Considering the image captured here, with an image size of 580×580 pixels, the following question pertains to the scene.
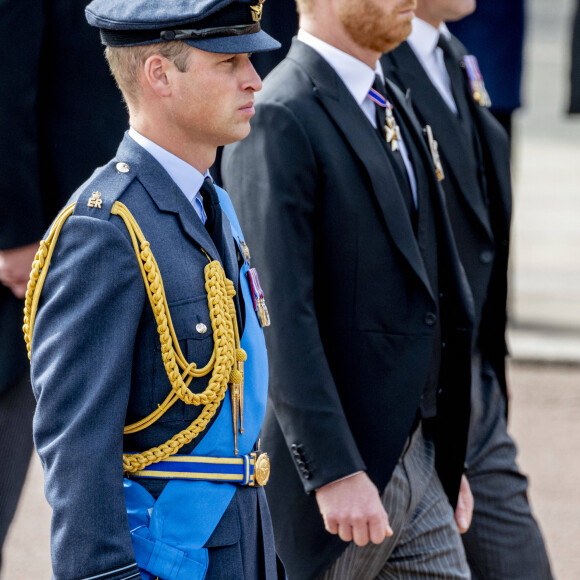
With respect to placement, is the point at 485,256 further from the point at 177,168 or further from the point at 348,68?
the point at 177,168

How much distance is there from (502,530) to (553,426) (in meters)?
2.57

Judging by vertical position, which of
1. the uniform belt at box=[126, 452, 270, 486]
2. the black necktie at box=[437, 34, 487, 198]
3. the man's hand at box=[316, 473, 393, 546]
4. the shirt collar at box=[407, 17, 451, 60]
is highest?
the shirt collar at box=[407, 17, 451, 60]

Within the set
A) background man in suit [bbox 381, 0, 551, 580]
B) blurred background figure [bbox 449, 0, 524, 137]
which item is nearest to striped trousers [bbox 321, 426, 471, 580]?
background man in suit [bbox 381, 0, 551, 580]

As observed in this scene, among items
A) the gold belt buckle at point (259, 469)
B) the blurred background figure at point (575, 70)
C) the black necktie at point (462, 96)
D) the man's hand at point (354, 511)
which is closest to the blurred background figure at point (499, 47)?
the blurred background figure at point (575, 70)

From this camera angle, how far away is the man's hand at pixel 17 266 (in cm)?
324

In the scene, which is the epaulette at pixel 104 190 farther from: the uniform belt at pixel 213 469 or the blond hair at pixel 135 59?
the uniform belt at pixel 213 469

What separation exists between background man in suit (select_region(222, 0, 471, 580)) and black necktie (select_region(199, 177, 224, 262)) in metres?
0.53

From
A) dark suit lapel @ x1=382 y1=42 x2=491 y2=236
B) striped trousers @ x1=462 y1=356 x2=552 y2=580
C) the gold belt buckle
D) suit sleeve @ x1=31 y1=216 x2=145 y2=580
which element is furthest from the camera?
→ striped trousers @ x1=462 y1=356 x2=552 y2=580

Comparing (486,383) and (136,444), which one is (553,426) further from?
(136,444)

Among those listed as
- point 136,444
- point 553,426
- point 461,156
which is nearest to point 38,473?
point 553,426

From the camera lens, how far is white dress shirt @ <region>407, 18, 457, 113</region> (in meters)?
3.57

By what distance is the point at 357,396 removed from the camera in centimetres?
297

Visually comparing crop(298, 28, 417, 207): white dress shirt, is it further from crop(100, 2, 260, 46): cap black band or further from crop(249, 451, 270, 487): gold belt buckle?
crop(249, 451, 270, 487): gold belt buckle

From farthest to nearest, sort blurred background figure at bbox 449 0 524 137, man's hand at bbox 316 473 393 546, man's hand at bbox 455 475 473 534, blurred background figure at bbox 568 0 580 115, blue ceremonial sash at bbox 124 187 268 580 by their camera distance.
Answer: blurred background figure at bbox 449 0 524 137, blurred background figure at bbox 568 0 580 115, man's hand at bbox 455 475 473 534, man's hand at bbox 316 473 393 546, blue ceremonial sash at bbox 124 187 268 580
